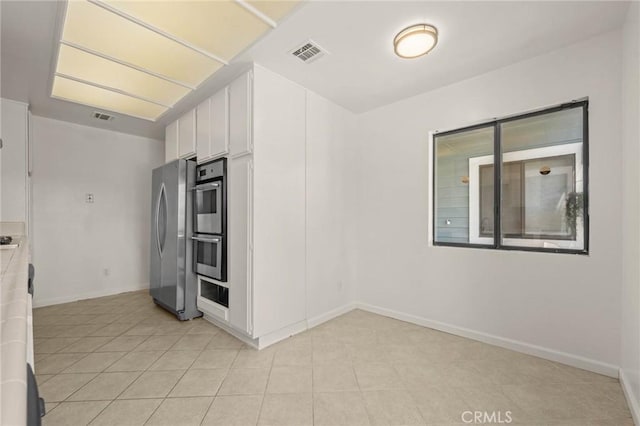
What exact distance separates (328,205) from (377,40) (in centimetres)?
171

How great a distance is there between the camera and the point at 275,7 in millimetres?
1770

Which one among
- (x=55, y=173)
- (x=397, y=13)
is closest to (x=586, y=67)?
(x=397, y=13)

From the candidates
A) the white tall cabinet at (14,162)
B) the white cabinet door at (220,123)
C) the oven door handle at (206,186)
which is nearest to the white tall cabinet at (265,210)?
the white cabinet door at (220,123)

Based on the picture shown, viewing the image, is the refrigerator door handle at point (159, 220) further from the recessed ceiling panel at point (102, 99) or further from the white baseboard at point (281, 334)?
the white baseboard at point (281, 334)

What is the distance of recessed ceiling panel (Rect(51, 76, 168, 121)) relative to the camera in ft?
9.23

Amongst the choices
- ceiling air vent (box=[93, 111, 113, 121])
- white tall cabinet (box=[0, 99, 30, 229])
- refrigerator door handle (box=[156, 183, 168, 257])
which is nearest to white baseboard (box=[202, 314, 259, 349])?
refrigerator door handle (box=[156, 183, 168, 257])

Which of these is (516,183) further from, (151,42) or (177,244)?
(177,244)

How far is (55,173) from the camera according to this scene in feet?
12.5

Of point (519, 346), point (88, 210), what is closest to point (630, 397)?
point (519, 346)

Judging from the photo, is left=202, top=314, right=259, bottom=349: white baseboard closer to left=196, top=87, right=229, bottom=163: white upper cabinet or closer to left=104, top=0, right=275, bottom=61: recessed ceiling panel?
left=196, top=87, right=229, bottom=163: white upper cabinet

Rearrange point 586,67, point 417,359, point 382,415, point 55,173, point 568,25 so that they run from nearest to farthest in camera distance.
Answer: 1. point 382,415
2. point 568,25
3. point 586,67
4. point 417,359
5. point 55,173

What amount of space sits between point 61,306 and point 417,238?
468 centimetres

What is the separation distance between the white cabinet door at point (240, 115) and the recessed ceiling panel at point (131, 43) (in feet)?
0.80

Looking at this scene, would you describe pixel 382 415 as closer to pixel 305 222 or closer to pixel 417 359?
pixel 417 359
